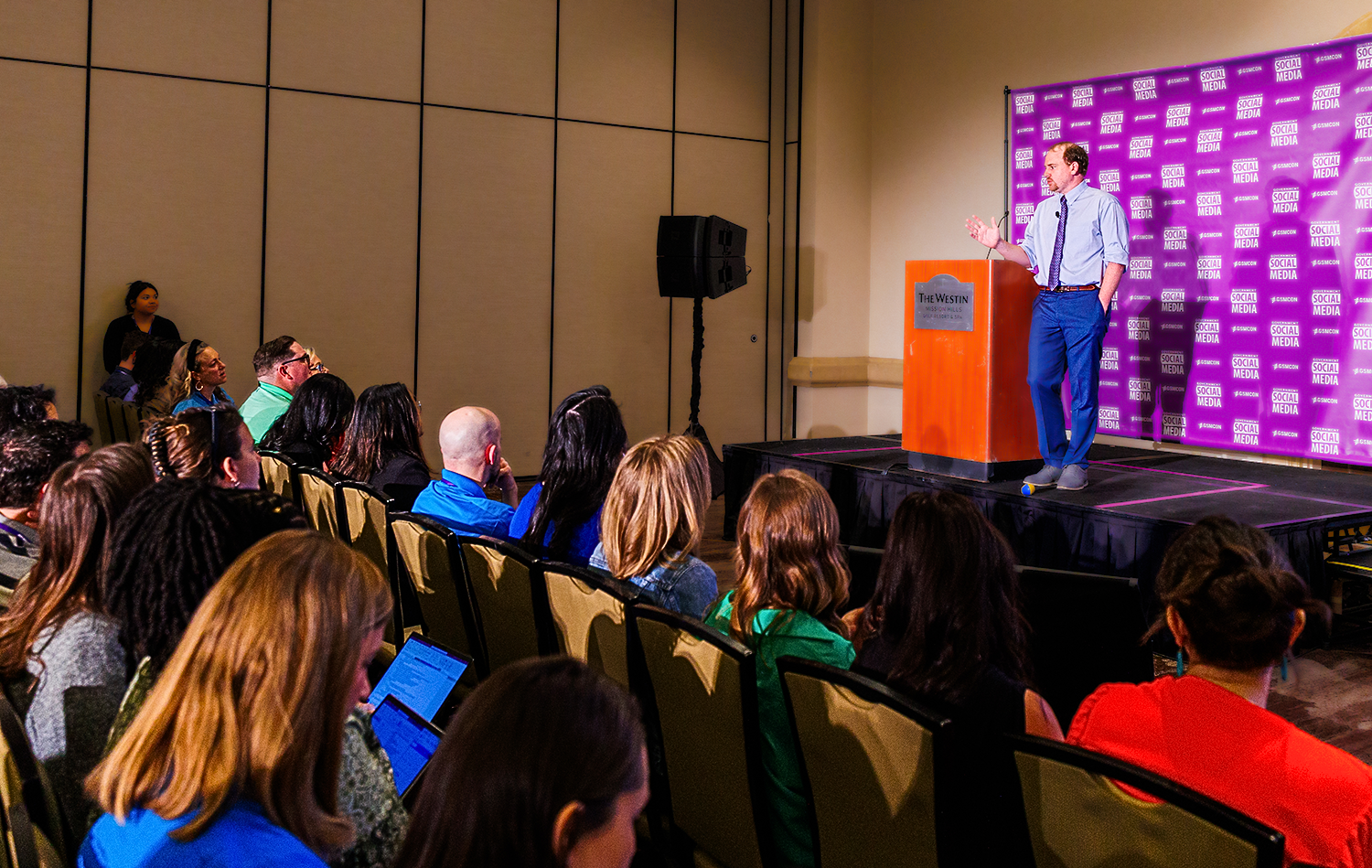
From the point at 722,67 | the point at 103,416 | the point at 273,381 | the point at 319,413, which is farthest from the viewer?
the point at 722,67

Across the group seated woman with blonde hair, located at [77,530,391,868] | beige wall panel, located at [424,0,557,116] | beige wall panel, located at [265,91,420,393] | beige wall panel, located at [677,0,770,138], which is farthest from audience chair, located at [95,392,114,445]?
seated woman with blonde hair, located at [77,530,391,868]

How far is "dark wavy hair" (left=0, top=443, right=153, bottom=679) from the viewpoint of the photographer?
72.2 inches

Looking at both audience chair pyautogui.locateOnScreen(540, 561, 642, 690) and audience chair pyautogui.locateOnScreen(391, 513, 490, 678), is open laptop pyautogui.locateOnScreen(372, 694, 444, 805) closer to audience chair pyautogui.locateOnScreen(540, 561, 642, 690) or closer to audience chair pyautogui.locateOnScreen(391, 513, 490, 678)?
audience chair pyautogui.locateOnScreen(540, 561, 642, 690)

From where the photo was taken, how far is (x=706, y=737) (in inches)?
77.8

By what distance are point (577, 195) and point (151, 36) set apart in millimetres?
3262

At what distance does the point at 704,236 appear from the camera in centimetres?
862

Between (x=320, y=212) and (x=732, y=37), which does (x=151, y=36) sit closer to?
(x=320, y=212)

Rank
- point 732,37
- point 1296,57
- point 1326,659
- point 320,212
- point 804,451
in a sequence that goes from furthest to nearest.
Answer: point 732,37, point 320,212, point 804,451, point 1296,57, point 1326,659

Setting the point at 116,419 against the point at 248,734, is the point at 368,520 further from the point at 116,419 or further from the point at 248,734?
the point at 116,419

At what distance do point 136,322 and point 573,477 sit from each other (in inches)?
211

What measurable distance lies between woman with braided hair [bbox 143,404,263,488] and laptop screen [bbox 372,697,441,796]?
52.9 inches

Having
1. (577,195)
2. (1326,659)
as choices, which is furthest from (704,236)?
(1326,659)

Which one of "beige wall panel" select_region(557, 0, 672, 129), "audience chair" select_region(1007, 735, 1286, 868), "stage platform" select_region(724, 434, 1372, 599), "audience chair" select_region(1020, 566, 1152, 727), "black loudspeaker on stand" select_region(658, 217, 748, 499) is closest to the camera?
"audience chair" select_region(1007, 735, 1286, 868)

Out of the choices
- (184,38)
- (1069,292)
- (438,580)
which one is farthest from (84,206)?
(1069,292)
